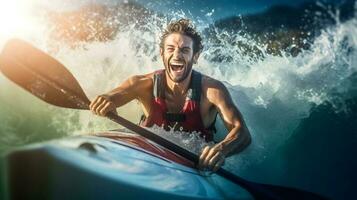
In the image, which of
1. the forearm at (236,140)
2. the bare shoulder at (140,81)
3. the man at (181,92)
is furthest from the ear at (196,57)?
the forearm at (236,140)

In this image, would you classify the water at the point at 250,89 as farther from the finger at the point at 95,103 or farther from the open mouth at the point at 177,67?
the finger at the point at 95,103

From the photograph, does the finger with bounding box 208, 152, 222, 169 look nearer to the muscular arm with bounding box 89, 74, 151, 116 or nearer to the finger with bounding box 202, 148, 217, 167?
the finger with bounding box 202, 148, 217, 167

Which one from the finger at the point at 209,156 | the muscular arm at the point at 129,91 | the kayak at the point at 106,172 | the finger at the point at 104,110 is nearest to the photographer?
the kayak at the point at 106,172

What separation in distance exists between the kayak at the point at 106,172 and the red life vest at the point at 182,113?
10.7 inches

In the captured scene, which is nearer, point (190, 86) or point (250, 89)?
point (190, 86)

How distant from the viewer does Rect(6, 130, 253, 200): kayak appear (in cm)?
173

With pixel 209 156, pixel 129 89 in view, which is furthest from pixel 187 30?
pixel 209 156

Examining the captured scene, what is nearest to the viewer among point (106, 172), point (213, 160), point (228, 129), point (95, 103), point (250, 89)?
point (106, 172)

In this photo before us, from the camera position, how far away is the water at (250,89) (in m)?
2.54

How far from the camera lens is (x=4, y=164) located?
5.77 ft

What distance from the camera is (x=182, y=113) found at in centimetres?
254

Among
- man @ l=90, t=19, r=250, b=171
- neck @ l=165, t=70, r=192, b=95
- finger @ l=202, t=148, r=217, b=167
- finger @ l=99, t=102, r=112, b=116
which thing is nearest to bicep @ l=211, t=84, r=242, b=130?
man @ l=90, t=19, r=250, b=171

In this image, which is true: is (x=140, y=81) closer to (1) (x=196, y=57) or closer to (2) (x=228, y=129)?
(1) (x=196, y=57)

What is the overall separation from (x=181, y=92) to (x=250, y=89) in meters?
0.34
